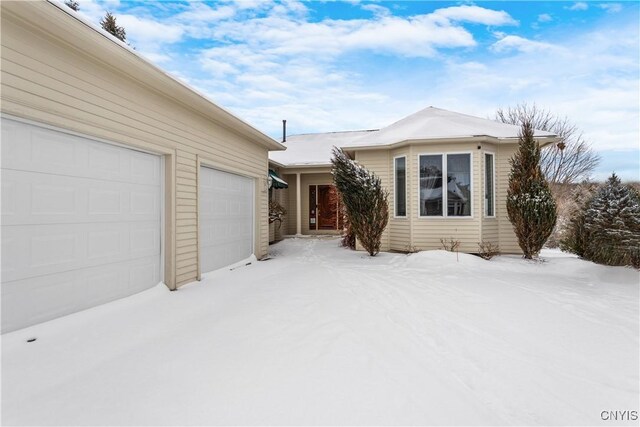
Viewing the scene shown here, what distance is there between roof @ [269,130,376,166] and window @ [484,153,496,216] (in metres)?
4.53

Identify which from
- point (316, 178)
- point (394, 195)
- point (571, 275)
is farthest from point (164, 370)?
point (316, 178)

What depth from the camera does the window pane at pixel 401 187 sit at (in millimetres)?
8977

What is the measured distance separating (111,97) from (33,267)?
7.00 feet

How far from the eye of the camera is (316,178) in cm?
1412

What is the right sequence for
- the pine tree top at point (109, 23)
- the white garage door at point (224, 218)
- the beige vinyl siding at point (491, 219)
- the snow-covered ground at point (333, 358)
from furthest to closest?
the pine tree top at point (109, 23)
the beige vinyl siding at point (491, 219)
the white garage door at point (224, 218)
the snow-covered ground at point (333, 358)

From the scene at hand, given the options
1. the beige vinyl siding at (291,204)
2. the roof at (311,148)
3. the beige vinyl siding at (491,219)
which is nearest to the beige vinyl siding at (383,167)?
the roof at (311,148)

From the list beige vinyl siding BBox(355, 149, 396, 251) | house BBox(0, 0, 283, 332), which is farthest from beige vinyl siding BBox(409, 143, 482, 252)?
house BBox(0, 0, 283, 332)

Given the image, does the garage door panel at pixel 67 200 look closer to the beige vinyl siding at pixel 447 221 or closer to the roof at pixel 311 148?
the beige vinyl siding at pixel 447 221

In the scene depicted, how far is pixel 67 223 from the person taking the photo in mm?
3412

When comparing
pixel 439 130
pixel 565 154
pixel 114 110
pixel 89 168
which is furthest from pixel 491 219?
pixel 565 154

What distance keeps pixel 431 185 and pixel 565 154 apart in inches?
701

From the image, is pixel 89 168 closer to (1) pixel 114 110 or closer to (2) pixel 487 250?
(1) pixel 114 110

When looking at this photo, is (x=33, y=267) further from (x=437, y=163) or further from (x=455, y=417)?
(x=437, y=163)

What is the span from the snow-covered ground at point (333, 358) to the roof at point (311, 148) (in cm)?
855
